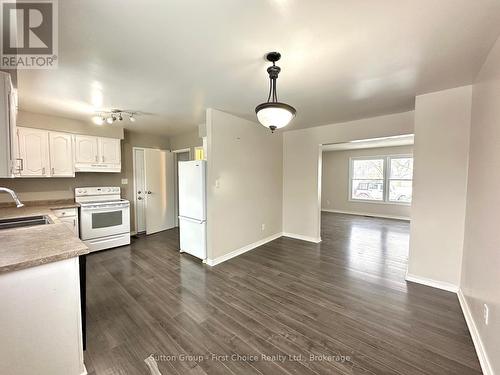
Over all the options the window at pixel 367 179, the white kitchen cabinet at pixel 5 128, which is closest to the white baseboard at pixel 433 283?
the white kitchen cabinet at pixel 5 128

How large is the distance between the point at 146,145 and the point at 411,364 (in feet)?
19.7

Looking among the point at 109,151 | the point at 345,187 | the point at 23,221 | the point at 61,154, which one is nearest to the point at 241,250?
the point at 23,221

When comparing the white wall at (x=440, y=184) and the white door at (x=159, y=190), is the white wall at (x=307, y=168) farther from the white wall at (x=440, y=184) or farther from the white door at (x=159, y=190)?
the white door at (x=159, y=190)

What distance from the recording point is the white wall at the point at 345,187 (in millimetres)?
6961

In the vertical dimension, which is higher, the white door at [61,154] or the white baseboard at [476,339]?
the white door at [61,154]

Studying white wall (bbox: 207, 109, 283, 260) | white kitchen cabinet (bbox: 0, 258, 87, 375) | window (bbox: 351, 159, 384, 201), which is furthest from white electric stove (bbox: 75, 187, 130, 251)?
window (bbox: 351, 159, 384, 201)

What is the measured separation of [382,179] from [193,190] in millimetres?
6799

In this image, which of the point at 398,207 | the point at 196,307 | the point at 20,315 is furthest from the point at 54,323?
the point at 398,207

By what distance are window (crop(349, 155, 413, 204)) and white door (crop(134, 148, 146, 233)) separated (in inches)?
282

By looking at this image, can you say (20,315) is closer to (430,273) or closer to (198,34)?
(198,34)

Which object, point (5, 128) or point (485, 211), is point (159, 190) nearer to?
point (5, 128)

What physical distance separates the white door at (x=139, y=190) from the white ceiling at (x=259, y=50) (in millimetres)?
2199

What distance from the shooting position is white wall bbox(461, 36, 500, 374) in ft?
4.91

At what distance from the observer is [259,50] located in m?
1.76
